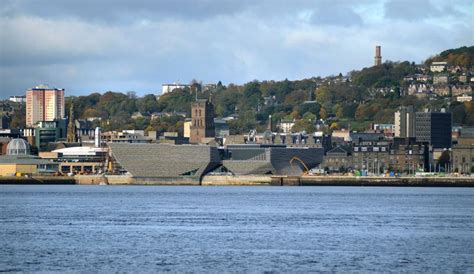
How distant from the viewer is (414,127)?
175375mm

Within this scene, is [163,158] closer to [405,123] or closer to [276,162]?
[276,162]

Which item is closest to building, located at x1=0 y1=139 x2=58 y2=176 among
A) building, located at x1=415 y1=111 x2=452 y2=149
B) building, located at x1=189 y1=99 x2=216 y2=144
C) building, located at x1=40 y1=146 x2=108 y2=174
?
building, located at x1=40 y1=146 x2=108 y2=174

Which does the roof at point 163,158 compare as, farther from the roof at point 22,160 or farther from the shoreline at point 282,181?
the roof at point 22,160

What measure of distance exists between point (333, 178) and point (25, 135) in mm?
67880

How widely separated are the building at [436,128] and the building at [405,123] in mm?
886

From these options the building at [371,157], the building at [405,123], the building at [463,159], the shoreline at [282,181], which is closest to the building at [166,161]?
the shoreline at [282,181]

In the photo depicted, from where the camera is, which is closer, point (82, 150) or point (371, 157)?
point (82, 150)

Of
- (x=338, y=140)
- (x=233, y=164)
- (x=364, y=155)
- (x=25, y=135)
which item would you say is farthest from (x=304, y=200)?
(x=25, y=135)

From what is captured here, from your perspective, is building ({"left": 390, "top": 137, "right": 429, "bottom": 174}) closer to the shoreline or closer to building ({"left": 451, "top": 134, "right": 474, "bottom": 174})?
building ({"left": 451, "top": 134, "right": 474, "bottom": 174})

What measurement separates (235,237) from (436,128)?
124317 millimetres

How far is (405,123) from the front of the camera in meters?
177

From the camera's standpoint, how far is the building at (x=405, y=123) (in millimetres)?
175250

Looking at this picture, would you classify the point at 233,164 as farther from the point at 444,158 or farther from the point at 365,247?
the point at 365,247

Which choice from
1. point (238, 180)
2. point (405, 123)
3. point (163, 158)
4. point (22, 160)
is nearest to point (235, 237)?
point (163, 158)
